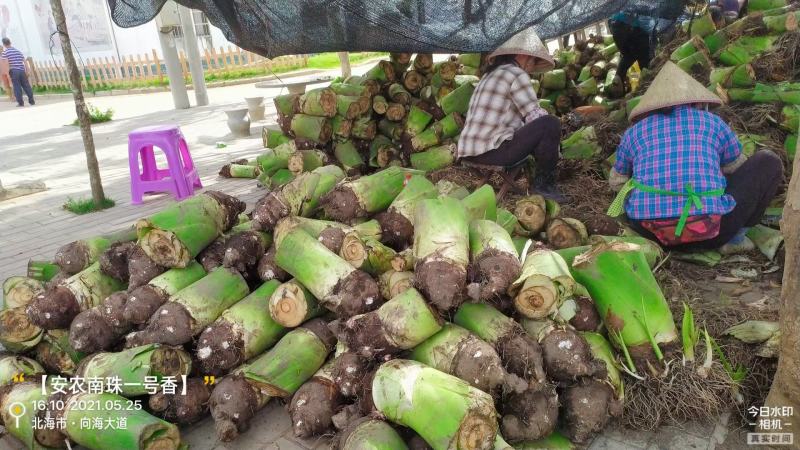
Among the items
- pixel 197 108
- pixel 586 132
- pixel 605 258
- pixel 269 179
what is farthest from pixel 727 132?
pixel 197 108

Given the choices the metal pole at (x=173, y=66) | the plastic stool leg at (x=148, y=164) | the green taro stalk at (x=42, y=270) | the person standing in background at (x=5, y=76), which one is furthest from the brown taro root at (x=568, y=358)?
the person standing in background at (x=5, y=76)

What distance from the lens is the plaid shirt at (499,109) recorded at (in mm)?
4117

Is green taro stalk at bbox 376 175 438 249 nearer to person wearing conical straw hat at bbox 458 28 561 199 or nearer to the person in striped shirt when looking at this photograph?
person wearing conical straw hat at bbox 458 28 561 199

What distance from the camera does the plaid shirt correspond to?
4117mm

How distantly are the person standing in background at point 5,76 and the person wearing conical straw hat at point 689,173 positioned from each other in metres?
20.8

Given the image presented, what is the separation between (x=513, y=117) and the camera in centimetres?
429

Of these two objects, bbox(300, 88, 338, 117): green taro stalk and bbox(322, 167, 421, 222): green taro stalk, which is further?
bbox(300, 88, 338, 117): green taro stalk

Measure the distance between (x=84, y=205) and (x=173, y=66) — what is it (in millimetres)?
7748

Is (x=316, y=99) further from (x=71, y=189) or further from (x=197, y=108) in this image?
(x=197, y=108)

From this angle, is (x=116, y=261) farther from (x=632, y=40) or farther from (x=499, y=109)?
(x=632, y=40)

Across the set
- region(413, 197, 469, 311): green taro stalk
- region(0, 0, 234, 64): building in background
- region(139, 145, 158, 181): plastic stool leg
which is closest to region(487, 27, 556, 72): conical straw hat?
region(413, 197, 469, 311): green taro stalk

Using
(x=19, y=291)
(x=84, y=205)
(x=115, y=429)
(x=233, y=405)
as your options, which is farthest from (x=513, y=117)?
(x=84, y=205)

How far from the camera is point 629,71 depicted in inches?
261

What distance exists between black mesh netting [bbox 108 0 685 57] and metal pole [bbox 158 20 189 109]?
8690mm
